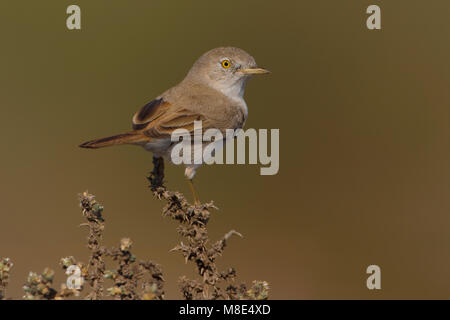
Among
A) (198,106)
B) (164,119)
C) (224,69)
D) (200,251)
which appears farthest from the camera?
(224,69)

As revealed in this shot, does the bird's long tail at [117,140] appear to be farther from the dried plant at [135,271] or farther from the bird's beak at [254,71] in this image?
the bird's beak at [254,71]

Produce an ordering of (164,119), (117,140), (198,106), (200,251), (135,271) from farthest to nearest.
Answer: (198,106), (164,119), (117,140), (200,251), (135,271)

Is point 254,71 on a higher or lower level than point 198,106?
higher

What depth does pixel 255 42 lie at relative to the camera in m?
8.38

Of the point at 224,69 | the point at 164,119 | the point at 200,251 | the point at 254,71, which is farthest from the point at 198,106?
the point at 200,251

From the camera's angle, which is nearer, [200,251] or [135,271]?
[135,271]

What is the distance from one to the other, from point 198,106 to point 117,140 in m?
0.88

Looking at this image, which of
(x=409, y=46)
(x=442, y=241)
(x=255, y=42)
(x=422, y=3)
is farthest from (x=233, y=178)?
(x=422, y=3)

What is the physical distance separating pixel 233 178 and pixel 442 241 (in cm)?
266

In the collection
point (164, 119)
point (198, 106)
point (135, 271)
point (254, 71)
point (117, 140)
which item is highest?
point (254, 71)

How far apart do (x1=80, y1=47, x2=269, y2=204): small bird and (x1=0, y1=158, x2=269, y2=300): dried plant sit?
27.8 inches

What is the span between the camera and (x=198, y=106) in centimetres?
484

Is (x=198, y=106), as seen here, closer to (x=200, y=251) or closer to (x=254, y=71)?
(x=254, y=71)

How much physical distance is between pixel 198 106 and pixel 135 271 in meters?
2.17
